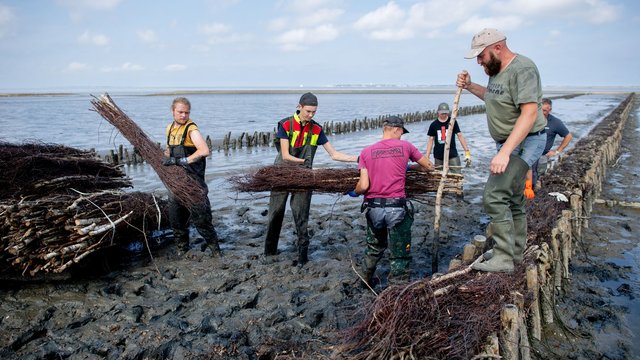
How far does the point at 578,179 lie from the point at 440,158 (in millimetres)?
2918

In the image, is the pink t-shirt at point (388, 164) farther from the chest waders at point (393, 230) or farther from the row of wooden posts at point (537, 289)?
the row of wooden posts at point (537, 289)

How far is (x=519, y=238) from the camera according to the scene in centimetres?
436

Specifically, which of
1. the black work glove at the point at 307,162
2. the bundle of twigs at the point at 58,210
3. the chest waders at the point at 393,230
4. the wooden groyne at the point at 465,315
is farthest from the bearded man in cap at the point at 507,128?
the bundle of twigs at the point at 58,210

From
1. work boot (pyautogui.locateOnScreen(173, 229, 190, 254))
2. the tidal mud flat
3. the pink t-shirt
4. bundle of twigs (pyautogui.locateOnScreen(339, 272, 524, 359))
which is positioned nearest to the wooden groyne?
bundle of twigs (pyautogui.locateOnScreen(339, 272, 524, 359))

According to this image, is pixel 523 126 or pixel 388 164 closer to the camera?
pixel 523 126

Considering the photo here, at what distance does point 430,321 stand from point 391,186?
70.9 inches

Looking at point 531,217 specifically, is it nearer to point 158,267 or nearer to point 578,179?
point 578,179

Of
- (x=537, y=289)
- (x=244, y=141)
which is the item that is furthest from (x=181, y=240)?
(x=244, y=141)

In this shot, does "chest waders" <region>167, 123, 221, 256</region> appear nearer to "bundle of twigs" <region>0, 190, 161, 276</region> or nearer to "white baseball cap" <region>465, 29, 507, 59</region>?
"bundle of twigs" <region>0, 190, 161, 276</region>

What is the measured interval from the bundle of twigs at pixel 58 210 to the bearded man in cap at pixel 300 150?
1.95 m

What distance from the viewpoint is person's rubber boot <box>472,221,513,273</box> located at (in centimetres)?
405

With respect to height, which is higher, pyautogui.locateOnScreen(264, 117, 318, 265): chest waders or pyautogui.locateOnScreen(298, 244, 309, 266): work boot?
pyautogui.locateOnScreen(264, 117, 318, 265): chest waders

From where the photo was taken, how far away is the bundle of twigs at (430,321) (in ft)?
10.0

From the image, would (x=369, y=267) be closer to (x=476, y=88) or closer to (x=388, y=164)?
(x=388, y=164)
